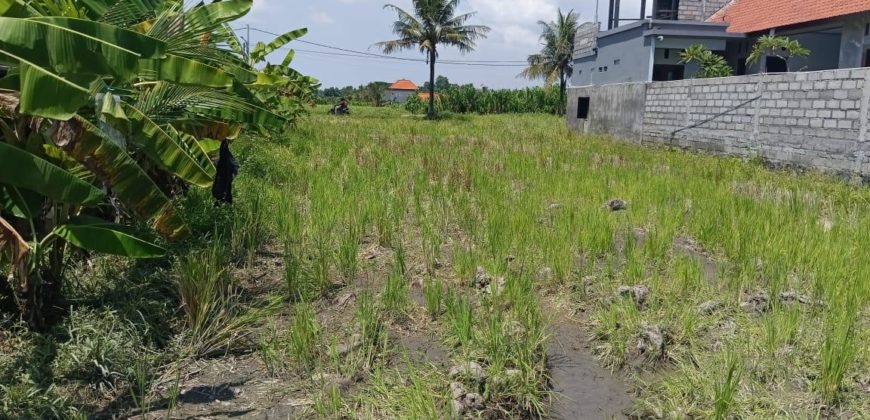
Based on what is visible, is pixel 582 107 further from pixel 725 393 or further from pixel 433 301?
pixel 725 393

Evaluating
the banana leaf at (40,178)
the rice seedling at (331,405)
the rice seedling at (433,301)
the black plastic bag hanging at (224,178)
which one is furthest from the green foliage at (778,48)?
the banana leaf at (40,178)

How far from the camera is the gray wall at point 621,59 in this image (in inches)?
642

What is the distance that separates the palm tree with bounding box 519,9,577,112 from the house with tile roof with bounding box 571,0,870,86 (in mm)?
12307

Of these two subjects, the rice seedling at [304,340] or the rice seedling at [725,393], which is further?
the rice seedling at [304,340]

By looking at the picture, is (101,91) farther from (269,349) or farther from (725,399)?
(725,399)

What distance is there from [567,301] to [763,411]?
4.03 ft

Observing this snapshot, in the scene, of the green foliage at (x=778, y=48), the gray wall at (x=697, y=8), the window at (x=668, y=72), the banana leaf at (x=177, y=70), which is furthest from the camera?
the gray wall at (x=697, y=8)

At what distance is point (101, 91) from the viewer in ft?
8.14

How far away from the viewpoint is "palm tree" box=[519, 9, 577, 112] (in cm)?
3244

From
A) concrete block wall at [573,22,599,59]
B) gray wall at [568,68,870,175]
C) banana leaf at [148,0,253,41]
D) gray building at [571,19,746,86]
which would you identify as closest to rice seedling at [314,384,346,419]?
banana leaf at [148,0,253,41]

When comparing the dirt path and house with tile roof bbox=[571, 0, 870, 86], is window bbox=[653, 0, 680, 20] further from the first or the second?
the dirt path

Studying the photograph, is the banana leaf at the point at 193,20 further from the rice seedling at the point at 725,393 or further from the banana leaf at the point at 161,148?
the rice seedling at the point at 725,393

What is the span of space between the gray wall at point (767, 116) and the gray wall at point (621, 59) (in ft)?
12.2

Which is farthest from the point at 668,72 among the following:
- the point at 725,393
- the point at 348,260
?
the point at 725,393
